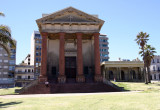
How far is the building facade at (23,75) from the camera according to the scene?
6931cm

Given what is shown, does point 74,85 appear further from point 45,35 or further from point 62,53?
point 45,35

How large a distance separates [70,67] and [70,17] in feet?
35.2

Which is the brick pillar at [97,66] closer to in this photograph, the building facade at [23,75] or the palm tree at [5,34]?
the palm tree at [5,34]

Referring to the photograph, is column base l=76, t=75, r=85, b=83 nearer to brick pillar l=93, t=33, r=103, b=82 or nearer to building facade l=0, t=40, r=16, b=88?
brick pillar l=93, t=33, r=103, b=82

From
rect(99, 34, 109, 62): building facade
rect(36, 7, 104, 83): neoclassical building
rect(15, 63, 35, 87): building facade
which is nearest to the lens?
rect(36, 7, 104, 83): neoclassical building

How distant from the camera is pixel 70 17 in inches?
1367

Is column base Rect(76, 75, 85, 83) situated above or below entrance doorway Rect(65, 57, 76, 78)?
below

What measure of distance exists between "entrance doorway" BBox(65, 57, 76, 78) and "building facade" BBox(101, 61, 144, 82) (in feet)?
41.7

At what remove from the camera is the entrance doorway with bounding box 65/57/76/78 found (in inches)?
1531

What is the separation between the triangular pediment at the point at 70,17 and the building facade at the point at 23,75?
41.3 meters

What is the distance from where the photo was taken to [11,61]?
70.1m

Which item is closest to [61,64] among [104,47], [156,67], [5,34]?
[5,34]

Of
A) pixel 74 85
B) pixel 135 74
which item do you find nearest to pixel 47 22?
pixel 74 85

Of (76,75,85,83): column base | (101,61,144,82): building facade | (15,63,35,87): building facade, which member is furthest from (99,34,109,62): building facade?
(76,75,85,83): column base
